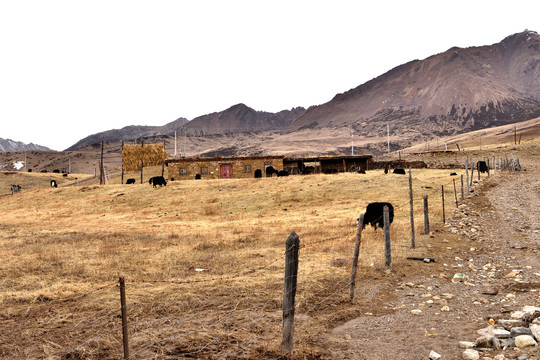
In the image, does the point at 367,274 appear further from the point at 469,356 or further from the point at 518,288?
the point at 469,356

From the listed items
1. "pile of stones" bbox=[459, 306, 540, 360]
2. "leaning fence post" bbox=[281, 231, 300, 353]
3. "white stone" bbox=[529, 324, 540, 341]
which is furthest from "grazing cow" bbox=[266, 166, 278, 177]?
"white stone" bbox=[529, 324, 540, 341]

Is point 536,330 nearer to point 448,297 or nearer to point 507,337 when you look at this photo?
point 507,337

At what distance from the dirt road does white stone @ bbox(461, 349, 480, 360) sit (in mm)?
141

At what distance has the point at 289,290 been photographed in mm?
5816

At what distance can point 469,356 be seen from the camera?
18.2 feet

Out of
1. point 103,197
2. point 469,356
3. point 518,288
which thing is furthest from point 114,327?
point 103,197

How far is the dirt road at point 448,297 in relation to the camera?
6.25m

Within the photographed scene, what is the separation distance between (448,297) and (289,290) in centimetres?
454

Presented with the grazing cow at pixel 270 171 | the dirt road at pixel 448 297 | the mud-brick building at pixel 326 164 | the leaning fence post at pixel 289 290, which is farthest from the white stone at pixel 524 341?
the mud-brick building at pixel 326 164

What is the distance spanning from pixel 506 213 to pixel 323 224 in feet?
28.9

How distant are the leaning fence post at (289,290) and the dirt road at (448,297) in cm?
69

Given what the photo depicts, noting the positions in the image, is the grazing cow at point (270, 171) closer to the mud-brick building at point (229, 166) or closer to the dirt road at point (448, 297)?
the mud-brick building at point (229, 166)

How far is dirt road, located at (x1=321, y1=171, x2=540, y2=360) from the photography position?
20.5 feet

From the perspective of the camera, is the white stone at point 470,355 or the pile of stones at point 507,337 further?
the pile of stones at point 507,337
